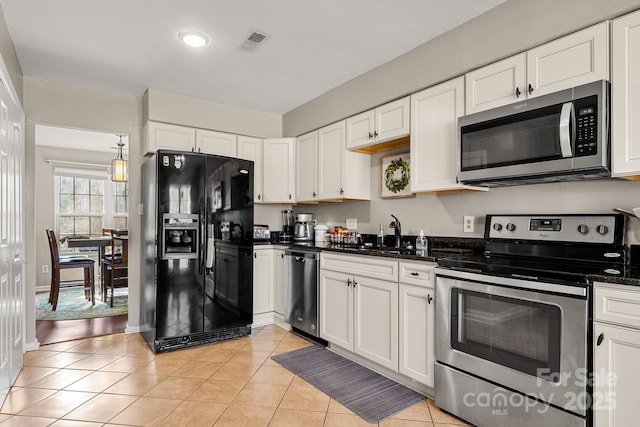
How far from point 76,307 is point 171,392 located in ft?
10.6

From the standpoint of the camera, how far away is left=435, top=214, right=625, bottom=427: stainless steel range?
1.62 m

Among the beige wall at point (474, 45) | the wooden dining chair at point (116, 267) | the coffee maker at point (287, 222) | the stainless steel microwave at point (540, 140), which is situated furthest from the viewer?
the wooden dining chair at point (116, 267)

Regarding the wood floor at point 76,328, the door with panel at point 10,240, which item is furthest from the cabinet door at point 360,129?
the wood floor at point 76,328

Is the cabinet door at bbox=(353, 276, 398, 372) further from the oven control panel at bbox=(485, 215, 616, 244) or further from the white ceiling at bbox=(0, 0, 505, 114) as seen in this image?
the white ceiling at bbox=(0, 0, 505, 114)

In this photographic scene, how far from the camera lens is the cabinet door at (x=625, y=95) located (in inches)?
66.1

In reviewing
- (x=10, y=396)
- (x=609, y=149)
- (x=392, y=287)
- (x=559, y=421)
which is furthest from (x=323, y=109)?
(x=10, y=396)

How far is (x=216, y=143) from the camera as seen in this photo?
399cm

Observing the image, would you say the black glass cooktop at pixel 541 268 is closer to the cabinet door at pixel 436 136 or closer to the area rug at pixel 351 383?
the cabinet door at pixel 436 136

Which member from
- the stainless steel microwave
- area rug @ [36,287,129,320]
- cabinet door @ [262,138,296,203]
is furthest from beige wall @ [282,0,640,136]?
area rug @ [36,287,129,320]

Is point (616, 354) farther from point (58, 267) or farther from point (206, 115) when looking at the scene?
point (58, 267)

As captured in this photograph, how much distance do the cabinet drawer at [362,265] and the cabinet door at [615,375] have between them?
1.19 m

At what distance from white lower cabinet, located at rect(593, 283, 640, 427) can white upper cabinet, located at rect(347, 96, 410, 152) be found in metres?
1.74

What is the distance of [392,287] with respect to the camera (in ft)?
8.29

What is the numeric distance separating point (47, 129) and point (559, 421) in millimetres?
6353
